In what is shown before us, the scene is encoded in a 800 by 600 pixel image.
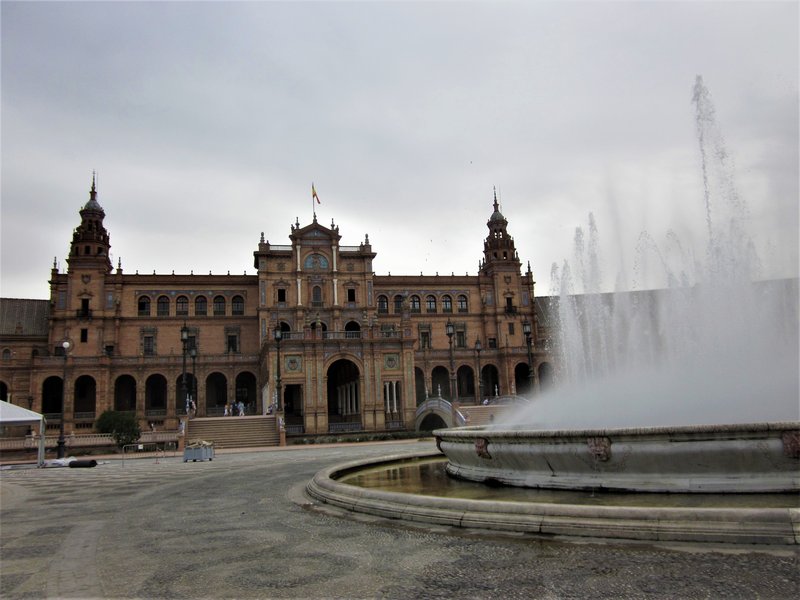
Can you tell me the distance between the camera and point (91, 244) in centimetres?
6247

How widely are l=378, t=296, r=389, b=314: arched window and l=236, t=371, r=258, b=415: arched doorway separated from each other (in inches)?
623

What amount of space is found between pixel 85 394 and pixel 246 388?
15644 millimetres

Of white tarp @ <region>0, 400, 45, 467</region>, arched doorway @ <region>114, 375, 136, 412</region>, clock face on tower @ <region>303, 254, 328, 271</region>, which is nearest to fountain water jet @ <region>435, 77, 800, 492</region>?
white tarp @ <region>0, 400, 45, 467</region>

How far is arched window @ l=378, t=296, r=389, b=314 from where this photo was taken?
2719 inches

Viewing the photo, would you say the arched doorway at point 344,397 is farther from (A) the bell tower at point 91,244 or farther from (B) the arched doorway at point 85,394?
(A) the bell tower at point 91,244

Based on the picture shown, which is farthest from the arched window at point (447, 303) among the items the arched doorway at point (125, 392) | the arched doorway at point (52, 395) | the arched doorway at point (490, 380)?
the arched doorway at point (52, 395)

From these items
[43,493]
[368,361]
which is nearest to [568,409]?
[43,493]

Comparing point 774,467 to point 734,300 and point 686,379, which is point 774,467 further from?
point 734,300

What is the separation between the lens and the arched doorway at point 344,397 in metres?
45.7

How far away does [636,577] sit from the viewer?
549 cm

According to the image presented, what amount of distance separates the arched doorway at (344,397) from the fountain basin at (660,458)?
34935mm

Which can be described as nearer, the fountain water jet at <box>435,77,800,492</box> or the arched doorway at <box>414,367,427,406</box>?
the fountain water jet at <box>435,77,800,492</box>

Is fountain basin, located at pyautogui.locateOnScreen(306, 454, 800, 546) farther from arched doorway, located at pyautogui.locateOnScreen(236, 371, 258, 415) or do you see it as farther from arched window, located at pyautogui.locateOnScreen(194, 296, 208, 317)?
arched window, located at pyautogui.locateOnScreen(194, 296, 208, 317)

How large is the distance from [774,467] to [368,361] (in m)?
38.9
